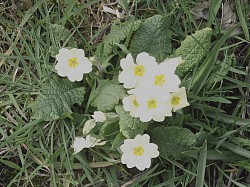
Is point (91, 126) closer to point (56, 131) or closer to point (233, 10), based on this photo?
point (56, 131)

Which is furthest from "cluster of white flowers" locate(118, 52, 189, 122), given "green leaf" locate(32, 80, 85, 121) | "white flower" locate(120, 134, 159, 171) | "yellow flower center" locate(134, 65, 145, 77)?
"green leaf" locate(32, 80, 85, 121)

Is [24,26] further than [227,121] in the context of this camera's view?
Yes

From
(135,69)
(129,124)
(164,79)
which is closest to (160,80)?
(164,79)

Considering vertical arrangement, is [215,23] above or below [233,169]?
above

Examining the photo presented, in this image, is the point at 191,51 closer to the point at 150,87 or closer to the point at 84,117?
the point at 150,87

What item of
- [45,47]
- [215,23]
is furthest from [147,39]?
[45,47]

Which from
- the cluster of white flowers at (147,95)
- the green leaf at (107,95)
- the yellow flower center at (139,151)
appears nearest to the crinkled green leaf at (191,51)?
the cluster of white flowers at (147,95)
